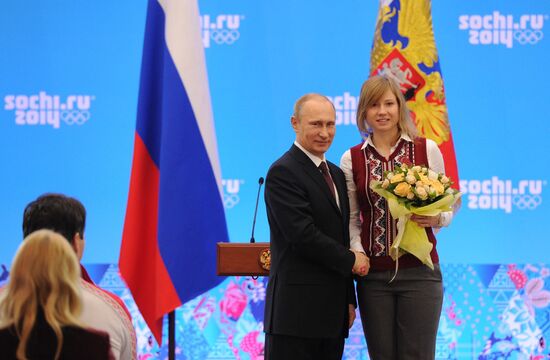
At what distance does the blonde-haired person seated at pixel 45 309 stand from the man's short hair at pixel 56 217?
0.28 metres

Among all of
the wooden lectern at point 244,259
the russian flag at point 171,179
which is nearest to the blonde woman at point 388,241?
the wooden lectern at point 244,259

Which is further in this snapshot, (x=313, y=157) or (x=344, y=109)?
(x=344, y=109)

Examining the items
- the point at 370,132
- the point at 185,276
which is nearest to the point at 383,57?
the point at 370,132

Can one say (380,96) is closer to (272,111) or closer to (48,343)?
(48,343)

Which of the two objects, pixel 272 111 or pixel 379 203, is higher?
pixel 272 111

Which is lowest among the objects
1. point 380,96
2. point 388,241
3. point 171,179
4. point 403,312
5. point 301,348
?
point 301,348

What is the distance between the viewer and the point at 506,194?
4.90m

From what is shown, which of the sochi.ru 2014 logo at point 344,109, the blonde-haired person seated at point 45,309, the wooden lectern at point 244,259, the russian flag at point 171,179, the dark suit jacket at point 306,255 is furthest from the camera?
the sochi.ru 2014 logo at point 344,109

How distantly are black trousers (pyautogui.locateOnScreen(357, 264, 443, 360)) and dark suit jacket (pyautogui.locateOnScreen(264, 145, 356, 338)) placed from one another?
11cm

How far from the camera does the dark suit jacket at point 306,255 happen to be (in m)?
2.88

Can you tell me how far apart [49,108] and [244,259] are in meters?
1.99

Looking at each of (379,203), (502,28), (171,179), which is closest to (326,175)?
(379,203)

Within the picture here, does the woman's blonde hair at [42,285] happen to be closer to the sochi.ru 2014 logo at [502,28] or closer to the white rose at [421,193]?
the white rose at [421,193]

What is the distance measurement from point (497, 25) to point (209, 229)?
2256mm
